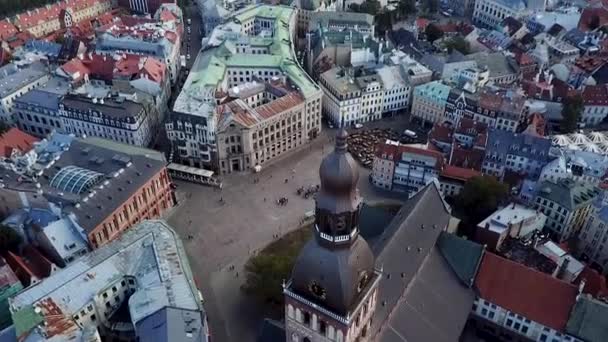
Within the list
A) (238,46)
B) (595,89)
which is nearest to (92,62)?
(238,46)

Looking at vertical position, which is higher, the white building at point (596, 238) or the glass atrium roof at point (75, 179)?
the glass atrium roof at point (75, 179)

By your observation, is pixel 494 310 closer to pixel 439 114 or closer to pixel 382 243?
pixel 382 243

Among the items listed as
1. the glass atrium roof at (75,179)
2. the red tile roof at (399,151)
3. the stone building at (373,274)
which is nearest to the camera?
the stone building at (373,274)

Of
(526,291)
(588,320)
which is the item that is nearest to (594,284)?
(588,320)

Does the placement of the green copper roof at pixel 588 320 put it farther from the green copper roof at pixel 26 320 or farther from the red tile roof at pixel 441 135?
the green copper roof at pixel 26 320

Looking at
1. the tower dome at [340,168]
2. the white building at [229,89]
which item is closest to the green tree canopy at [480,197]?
the white building at [229,89]

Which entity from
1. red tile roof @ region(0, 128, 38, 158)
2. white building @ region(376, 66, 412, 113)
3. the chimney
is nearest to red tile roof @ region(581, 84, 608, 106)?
white building @ region(376, 66, 412, 113)

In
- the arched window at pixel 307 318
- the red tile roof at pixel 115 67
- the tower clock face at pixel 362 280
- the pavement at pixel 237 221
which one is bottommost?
the pavement at pixel 237 221
